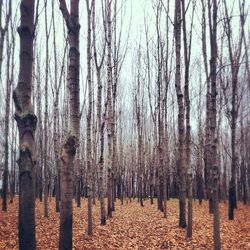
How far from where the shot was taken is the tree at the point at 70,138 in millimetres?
4242

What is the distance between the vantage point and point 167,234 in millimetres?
9430

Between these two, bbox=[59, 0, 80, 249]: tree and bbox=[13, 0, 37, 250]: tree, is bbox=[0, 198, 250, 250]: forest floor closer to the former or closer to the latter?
bbox=[59, 0, 80, 249]: tree

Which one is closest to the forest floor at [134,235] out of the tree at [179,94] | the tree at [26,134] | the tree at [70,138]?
the tree at [179,94]

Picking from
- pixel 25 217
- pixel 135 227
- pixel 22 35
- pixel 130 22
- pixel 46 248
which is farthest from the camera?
pixel 130 22

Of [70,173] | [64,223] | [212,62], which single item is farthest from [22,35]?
[212,62]

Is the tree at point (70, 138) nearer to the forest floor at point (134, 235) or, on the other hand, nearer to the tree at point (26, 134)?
the tree at point (26, 134)

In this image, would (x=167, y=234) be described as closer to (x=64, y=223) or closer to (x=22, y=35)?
(x=64, y=223)

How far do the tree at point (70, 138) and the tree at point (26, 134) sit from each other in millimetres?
1000

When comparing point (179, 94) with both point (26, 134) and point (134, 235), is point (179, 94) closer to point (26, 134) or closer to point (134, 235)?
point (134, 235)

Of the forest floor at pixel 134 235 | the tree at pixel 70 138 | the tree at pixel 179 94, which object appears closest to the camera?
the tree at pixel 70 138

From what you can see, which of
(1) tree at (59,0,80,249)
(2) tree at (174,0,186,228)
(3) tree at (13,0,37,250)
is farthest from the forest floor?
(3) tree at (13,0,37,250)

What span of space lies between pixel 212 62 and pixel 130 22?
10.5 metres

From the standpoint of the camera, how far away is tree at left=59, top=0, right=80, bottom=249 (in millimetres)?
4242

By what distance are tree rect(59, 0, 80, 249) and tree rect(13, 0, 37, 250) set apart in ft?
3.28
